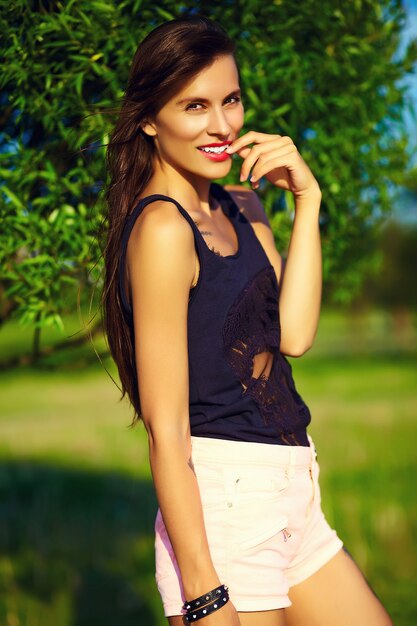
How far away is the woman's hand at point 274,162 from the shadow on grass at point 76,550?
3.41 m

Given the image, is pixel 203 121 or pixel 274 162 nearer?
pixel 203 121

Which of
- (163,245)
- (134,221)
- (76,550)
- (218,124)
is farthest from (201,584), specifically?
(76,550)

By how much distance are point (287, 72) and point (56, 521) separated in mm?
5359

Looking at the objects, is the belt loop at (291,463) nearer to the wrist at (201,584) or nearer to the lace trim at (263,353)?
the lace trim at (263,353)

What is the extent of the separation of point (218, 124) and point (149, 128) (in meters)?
0.25

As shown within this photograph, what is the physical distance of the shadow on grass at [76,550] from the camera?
5.64m

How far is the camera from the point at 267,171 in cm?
282

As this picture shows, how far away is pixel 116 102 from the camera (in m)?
3.57

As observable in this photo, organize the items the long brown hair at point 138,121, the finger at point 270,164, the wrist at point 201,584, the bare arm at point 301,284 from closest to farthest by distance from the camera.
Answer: the wrist at point 201,584
the long brown hair at point 138,121
the finger at point 270,164
the bare arm at point 301,284

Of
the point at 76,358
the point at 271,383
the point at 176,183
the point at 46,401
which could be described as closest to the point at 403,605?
the point at 76,358

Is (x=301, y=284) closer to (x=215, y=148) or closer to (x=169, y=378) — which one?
(x=215, y=148)

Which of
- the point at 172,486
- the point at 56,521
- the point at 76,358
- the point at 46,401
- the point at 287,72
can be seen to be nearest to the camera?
the point at 172,486

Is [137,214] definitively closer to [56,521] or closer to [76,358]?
[76,358]

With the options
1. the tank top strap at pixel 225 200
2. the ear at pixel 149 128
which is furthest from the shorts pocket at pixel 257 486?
the ear at pixel 149 128
